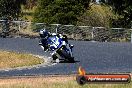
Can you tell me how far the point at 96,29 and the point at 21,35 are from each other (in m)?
5.77

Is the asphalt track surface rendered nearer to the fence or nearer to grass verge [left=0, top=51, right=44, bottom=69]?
grass verge [left=0, top=51, right=44, bottom=69]

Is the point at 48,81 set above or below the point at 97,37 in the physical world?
above

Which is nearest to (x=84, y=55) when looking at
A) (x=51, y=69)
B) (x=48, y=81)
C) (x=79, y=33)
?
(x=51, y=69)

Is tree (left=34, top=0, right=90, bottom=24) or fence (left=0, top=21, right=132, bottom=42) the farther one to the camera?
tree (left=34, top=0, right=90, bottom=24)

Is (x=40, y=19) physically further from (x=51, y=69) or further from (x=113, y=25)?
(x=51, y=69)

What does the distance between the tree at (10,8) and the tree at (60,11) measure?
7.21 ft

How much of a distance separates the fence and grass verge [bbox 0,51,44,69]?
570 inches

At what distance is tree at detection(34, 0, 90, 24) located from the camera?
4200cm

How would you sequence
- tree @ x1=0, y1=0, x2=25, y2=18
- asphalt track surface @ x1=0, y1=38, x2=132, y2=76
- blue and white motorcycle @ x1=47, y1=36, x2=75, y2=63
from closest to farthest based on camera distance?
asphalt track surface @ x1=0, y1=38, x2=132, y2=76 < blue and white motorcycle @ x1=47, y1=36, x2=75, y2=63 < tree @ x1=0, y1=0, x2=25, y2=18

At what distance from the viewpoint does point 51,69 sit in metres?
19.6

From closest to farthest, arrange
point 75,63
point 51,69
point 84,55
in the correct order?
point 51,69, point 75,63, point 84,55

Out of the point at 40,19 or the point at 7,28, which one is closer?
the point at 7,28

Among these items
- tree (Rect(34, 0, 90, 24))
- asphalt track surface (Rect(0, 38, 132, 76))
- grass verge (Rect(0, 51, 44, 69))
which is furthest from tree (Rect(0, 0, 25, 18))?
grass verge (Rect(0, 51, 44, 69))

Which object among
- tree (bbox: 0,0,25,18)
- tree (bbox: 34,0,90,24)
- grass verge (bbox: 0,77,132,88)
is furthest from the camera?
tree (bbox: 0,0,25,18)
